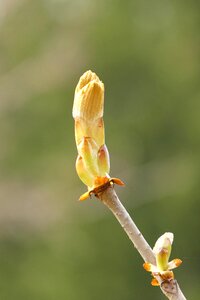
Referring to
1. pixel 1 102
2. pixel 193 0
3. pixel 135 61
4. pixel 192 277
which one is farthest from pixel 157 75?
pixel 192 277

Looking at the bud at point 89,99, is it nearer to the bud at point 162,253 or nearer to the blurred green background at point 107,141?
the bud at point 162,253

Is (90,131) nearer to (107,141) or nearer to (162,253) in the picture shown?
(162,253)

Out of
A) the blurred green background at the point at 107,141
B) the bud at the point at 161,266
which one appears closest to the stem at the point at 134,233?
the bud at the point at 161,266

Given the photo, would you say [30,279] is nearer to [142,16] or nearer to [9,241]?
[9,241]

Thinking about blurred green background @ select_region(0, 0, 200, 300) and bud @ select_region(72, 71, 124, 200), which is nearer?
bud @ select_region(72, 71, 124, 200)

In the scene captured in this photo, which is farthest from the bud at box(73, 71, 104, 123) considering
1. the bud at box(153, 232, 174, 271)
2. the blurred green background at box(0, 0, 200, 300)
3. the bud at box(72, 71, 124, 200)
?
the blurred green background at box(0, 0, 200, 300)

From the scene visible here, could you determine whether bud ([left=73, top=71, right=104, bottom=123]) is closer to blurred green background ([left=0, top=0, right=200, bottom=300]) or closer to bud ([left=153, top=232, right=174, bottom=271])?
bud ([left=153, top=232, right=174, bottom=271])

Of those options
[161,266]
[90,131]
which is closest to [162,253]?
[161,266]
